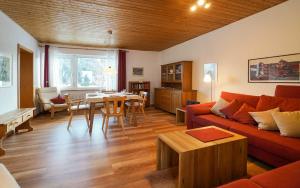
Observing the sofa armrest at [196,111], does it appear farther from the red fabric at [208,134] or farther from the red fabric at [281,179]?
the red fabric at [281,179]

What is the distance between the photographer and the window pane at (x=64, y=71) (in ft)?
19.7

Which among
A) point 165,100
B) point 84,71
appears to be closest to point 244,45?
point 165,100

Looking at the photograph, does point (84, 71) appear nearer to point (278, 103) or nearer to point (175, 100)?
point (175, 100)

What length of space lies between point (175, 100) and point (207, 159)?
3538mm

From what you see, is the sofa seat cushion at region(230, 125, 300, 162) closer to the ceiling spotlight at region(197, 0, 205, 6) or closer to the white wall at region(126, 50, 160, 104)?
the ceiling spotlight at region(197, 0, 205, 6)

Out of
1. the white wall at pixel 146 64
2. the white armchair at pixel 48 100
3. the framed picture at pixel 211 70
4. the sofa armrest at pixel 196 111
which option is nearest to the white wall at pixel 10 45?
the white armchair at pixel 48 100

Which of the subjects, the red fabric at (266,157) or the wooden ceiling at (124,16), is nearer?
the red fabric at (266,157)

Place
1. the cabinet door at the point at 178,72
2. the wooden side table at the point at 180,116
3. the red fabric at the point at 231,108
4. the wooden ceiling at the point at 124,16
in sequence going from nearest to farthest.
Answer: the wooden ceiling at the point at 124,16, the red fabric at the point at 231,108, the wooden side table at the point at 180,116, the cabinet door at the point at 178,72

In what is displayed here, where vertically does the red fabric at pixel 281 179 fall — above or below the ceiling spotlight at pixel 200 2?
below

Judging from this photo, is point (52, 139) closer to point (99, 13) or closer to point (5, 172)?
point (5, 172)

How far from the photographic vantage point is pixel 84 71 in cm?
633

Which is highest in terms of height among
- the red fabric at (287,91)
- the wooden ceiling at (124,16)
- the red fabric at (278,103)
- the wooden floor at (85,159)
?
the wooden ceiling at (124,16)

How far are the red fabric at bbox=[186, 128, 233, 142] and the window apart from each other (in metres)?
4.36

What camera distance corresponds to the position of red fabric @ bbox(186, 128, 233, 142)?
2.00 metres
